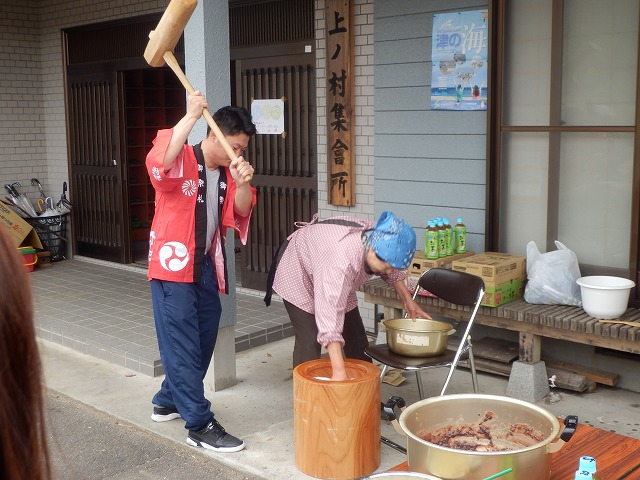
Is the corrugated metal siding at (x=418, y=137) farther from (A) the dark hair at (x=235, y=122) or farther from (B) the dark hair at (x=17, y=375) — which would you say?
(B) the dark hair at (x=17, y=375)

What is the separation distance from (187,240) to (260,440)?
4.25 feet

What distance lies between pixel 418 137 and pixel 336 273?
2.55m

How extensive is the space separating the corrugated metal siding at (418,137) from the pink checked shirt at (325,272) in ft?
5.34

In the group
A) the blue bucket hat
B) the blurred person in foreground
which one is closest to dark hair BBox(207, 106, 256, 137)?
the blurred person in foreground

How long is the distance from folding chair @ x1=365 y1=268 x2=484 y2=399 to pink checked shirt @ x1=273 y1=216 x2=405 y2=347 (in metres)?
0.39

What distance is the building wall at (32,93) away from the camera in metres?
10.2

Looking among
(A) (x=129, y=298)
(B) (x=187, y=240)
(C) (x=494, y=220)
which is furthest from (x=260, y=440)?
(A) (x=129, y=298)

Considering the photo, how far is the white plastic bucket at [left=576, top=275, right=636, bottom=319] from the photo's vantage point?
16.0 ft

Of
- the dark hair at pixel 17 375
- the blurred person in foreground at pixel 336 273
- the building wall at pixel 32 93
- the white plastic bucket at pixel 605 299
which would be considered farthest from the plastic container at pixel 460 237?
the building wall at pixel 32 93

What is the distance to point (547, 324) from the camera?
5.00 metres

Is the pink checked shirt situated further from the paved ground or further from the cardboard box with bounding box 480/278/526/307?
the paved ground

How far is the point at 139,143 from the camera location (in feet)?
35.2

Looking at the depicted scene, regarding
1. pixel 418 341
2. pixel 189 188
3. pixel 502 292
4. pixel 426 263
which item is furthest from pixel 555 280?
pixel 189 188

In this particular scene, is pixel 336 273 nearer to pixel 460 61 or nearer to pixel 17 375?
pixel 460 61
